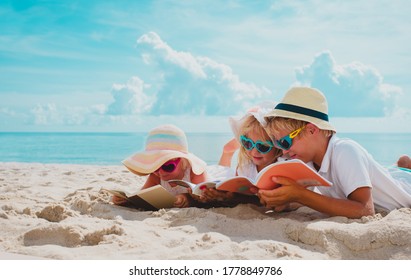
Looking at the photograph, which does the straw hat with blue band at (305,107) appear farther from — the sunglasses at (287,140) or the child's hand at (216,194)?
the child's hand at (216,194)

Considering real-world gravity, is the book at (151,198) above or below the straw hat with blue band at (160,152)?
below

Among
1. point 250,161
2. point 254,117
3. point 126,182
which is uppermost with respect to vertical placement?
point 254,117

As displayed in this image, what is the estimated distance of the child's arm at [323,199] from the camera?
3.28 meters

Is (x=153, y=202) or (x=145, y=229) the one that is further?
(x=153, y=202)

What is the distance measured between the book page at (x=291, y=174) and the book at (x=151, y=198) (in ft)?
3.28

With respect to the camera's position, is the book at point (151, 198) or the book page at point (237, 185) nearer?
the book page at point (237, 185)

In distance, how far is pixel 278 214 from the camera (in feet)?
12.0

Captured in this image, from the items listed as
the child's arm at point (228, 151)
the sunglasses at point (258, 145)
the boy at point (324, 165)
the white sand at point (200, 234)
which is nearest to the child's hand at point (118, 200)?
the white sand at point (200, 234)

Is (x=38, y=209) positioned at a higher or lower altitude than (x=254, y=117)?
lower

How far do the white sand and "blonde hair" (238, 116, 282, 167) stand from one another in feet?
1.90

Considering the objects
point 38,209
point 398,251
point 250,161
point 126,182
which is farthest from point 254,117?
point 126,182
